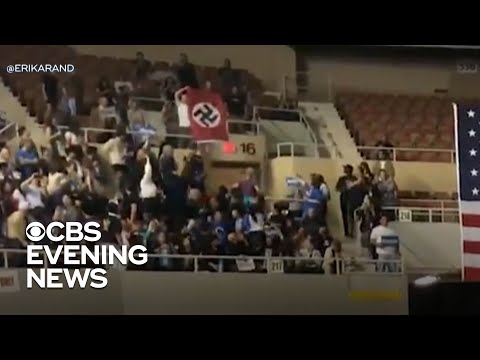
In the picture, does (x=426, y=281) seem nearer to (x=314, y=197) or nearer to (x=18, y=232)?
(x=314, y=197)

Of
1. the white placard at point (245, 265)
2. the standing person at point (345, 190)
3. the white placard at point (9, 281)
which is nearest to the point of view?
the white placard at point (9, 281)

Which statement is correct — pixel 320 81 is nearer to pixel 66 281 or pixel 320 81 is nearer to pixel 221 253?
pixel 221 253

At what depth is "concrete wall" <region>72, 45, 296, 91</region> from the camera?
373 cm

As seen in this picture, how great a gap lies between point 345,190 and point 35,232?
3.94 feet

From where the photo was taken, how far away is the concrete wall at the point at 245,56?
373 cm

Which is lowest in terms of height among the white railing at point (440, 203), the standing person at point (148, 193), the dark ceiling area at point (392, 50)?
the white railing at point (440, 203)

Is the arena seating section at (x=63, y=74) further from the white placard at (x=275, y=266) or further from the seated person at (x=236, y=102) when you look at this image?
the white placard at (x=275, y=266)

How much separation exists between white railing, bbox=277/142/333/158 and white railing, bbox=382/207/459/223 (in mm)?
349

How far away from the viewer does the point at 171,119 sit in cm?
370

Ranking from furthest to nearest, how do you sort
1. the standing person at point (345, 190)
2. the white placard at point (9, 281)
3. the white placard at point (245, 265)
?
the standing person at point (345, 190) → the white placard at point (245, 265) → the white placard at point (9, 281)

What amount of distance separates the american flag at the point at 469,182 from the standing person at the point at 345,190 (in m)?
0.44

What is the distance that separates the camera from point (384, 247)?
3.72m

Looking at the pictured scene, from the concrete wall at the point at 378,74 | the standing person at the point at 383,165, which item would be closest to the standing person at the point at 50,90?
the concrete wall at the point at 378,74
